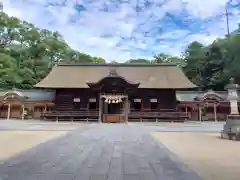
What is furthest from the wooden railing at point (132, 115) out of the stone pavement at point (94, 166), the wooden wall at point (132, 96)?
the stone pavement at point (94, 166)

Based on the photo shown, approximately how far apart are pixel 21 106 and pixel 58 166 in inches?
899

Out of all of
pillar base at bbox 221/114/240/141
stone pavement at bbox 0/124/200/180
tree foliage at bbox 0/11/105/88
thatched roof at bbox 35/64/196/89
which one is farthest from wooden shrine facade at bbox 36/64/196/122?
stone pavement at bbox 0/124/200/180

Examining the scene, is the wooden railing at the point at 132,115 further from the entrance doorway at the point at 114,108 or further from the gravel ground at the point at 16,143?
the gravel ground at the point at 16,143

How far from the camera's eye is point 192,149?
7.41m

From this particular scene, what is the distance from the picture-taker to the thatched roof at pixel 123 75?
24391 millimetres

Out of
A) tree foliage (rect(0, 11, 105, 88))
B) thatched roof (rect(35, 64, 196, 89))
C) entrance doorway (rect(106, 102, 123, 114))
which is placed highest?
tree foliage (rect(0, 11, 105, 88))

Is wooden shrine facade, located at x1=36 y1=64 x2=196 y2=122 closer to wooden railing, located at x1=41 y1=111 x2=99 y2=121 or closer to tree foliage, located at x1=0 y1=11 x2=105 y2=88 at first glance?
wooden railing, located at x1=41 y1=111 x2=99 y2=121

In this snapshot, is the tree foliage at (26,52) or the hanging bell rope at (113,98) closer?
the hanging bell rope at (113,98)

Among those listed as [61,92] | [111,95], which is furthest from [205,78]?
[61,92]

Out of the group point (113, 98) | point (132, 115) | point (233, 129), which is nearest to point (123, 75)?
point (113, 98)

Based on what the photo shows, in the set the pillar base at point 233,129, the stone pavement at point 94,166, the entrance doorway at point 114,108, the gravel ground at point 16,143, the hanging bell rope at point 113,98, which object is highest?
the hanging bell rope at point 113,98

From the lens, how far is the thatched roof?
80.0 feet

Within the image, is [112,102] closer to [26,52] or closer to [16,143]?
[16,143]

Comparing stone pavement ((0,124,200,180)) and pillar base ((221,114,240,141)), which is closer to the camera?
stone pavement ((0,124,200,180))
